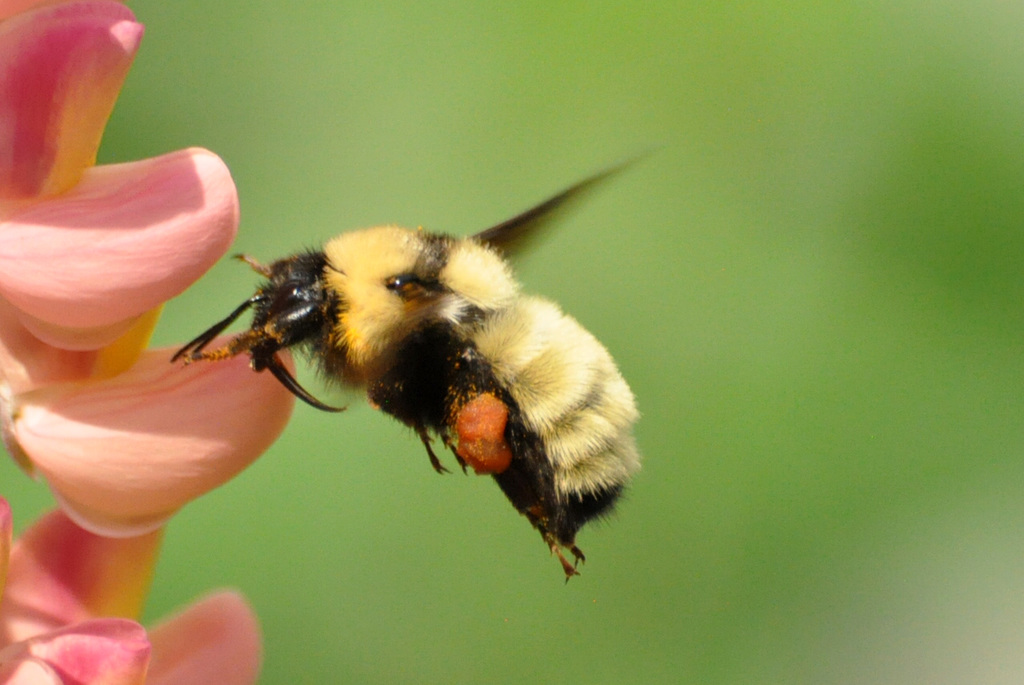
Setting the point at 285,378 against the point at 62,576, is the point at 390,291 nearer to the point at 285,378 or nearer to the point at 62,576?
the point at 285,378

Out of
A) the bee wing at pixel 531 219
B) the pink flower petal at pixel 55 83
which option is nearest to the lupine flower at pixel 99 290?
the pink flower petal at pixel 55 83

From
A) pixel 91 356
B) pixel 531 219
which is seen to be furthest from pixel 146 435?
pixel 531 219

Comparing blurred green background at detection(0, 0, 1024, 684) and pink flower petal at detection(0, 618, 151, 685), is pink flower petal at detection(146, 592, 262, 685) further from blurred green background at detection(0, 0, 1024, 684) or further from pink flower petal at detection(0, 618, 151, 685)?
blurred green background at detection(0, 0, 1024, 684)

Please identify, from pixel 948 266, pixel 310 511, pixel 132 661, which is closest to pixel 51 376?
pixel 132 661

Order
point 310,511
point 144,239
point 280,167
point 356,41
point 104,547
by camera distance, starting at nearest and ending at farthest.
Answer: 1. point 144,239
2. point 104,547
3. point 310,511
4. point 280,167
5. point 356,41

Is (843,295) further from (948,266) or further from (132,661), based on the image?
(132,661)

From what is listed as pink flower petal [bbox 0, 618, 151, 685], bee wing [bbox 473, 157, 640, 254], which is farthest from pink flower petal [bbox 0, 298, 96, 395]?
bee wing [bbox 473, 157, 640, 254]

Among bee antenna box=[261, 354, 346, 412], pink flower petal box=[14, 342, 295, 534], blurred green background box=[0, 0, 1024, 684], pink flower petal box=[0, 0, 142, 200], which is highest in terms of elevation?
pink flower petal box=[0, 0, 142, 200]
